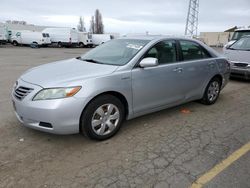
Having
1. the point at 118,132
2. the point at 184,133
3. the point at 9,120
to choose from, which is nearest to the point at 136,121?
the point at 118,132

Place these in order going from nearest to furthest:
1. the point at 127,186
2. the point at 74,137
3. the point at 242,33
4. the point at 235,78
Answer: the point at 127,186, the point at 74,137, the point at 235,78, the point at 242,33

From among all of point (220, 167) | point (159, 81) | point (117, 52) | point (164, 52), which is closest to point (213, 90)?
point (164, 52)

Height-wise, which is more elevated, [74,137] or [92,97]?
[92,97]

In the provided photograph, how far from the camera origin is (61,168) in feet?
9.75

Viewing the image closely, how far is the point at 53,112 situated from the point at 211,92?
3710 millimetres

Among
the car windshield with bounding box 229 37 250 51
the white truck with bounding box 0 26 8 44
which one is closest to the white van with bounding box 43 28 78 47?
the white truck with bounding box 0 26 8 44

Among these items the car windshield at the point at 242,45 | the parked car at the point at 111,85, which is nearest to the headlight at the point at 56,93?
the parked car at the point at 111,85

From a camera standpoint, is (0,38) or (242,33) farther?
(0,38)

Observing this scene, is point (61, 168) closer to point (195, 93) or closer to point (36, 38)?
point (195, 93)

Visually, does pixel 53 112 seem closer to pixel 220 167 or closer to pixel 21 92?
pixel 21 92

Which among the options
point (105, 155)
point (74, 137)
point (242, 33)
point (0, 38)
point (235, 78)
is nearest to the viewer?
point (105, 155)

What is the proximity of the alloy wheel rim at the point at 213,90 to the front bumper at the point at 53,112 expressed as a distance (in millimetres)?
3267

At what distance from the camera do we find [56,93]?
3258mm

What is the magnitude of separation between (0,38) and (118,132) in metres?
29.2
